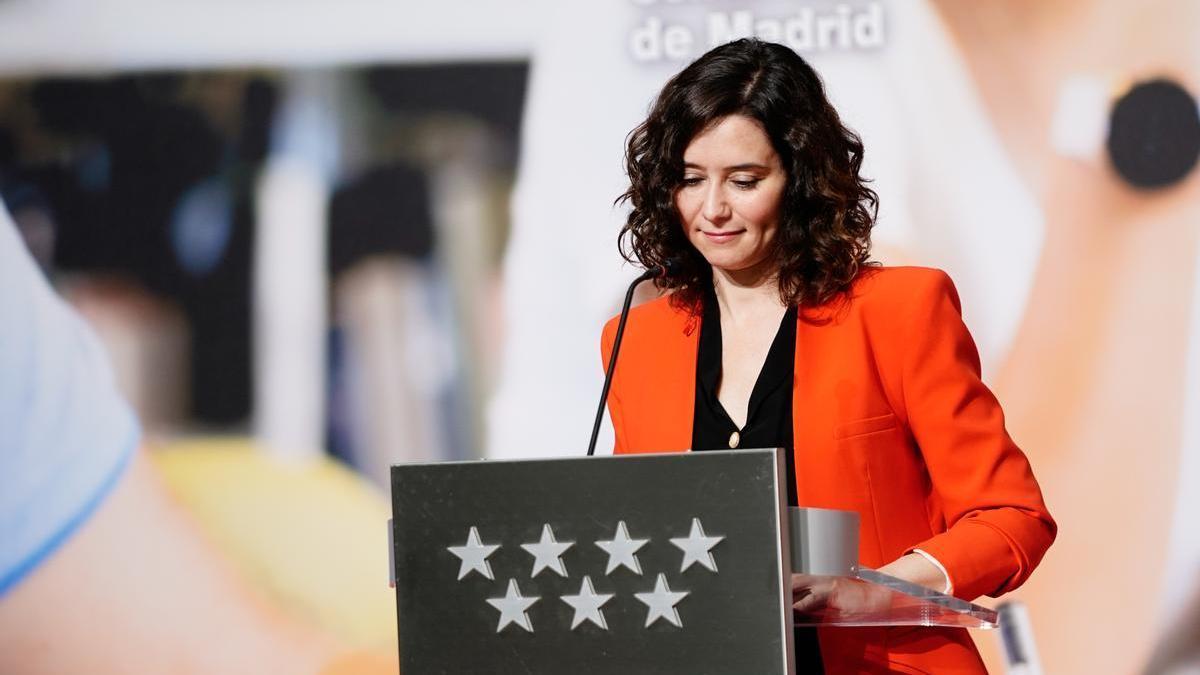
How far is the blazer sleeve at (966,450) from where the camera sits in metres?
1.69

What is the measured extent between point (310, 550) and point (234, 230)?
805 mm

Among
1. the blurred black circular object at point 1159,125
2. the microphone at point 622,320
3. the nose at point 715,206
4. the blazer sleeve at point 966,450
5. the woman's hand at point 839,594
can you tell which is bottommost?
the woman's hand at point 839,594

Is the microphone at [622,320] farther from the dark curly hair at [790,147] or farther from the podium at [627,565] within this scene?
the podium at [627,565]

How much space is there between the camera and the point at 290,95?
3449mm

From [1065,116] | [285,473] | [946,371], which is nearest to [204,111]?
[285,473]

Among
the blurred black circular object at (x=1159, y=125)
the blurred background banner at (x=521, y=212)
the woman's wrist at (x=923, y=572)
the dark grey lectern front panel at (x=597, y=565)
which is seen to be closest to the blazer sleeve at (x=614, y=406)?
the woman's wrist at (x=923, y=572)

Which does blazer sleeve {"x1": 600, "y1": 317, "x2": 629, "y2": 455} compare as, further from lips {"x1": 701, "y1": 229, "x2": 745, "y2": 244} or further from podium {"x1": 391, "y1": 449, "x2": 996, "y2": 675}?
podium {"x1": 391, "y1": 449, "x2": 996, "y2": 675}

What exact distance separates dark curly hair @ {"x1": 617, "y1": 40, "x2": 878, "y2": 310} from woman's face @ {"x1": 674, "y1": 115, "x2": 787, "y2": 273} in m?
0.02

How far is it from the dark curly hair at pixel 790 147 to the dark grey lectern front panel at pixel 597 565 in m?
0.63

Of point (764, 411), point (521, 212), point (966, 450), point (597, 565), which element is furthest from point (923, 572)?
point (521, 212)

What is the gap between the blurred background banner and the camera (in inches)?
126

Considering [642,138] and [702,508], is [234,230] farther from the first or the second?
[702,508]

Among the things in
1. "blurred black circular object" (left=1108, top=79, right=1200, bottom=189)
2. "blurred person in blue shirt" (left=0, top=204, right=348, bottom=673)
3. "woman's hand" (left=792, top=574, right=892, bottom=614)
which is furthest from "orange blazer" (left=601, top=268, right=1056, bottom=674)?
"blurred person in blue shirt" (left=0, top=204, right=348, bottom=673)

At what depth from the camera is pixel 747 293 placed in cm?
201
